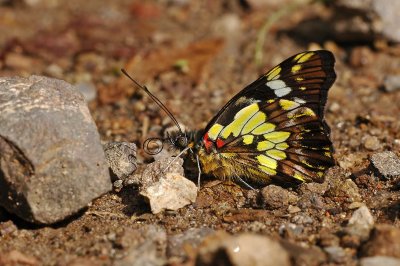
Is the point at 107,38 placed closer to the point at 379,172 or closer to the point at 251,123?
the point at 251,123

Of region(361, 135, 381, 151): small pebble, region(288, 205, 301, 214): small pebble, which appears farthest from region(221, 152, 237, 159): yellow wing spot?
region(361, 135, 381, 151): small pebble

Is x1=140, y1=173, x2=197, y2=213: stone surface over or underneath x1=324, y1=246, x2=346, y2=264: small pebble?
over

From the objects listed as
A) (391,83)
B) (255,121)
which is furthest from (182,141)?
(391,83)

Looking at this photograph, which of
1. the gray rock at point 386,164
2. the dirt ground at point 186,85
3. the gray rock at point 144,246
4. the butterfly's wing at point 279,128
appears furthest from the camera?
the butterfly's wing at point 279,128

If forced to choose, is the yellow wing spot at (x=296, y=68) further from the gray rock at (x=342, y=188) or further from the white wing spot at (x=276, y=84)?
the gray rock at (x=342, y=188)

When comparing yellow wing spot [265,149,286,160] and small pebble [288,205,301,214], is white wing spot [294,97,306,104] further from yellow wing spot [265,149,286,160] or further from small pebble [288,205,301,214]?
small pebble [288,205,301,214]

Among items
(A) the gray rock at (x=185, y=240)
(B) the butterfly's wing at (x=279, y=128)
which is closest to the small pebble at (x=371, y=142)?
(B) the butterfly's wing at (x=279, y=128)

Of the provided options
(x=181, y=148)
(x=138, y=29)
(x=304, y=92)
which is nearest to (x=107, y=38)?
(x=138, y=29)

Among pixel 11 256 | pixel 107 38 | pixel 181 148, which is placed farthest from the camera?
pixel 107 38
